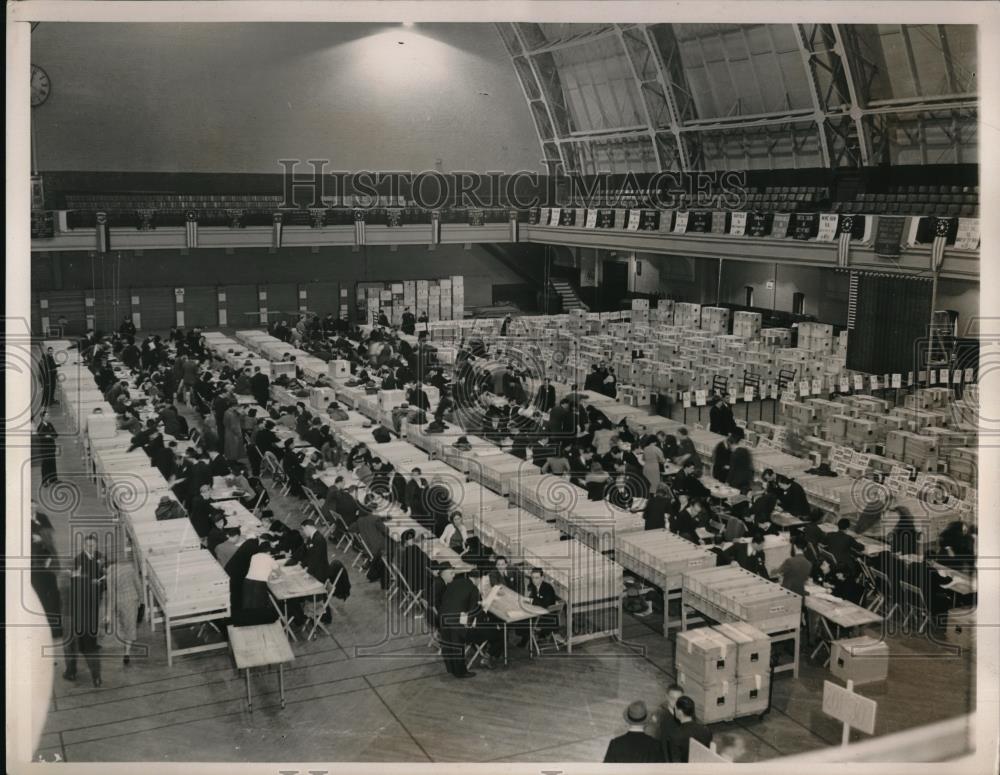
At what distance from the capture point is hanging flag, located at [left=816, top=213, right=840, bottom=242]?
97.6 feet

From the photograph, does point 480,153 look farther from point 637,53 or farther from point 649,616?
point 649,616

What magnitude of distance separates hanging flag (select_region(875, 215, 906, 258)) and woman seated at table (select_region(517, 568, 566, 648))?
1858cm

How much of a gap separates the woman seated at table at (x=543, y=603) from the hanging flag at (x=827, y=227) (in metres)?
20.4

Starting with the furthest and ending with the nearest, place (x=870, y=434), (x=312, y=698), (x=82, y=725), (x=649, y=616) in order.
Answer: (x=870, y=434) → (x=649, y=616) → (x=312, y=698) → (x=82, y=725)

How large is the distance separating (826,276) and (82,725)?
3039 centimetres

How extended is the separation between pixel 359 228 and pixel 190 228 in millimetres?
6224

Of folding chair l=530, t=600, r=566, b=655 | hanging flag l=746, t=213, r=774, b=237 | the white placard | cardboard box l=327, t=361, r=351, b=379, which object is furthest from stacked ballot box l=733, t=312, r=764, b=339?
the white placard

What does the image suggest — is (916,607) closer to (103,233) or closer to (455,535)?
(455,535)

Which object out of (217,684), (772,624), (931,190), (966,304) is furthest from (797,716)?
(931,190)

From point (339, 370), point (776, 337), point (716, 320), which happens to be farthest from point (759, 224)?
point (339, 370)

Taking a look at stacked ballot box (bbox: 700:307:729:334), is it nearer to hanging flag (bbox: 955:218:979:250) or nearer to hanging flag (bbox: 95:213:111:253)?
hanging flag (bbox: 955:218:979:250)

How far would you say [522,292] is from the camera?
42.2 m

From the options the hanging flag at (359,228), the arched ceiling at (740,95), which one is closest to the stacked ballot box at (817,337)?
the arched ceiling at (740,95)

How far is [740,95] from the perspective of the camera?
3556cm
